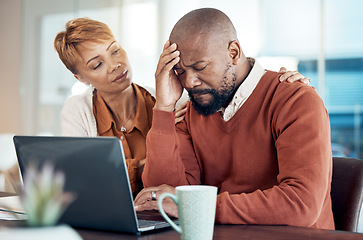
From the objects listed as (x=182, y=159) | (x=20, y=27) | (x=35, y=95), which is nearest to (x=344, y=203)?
(x=182, y=159)

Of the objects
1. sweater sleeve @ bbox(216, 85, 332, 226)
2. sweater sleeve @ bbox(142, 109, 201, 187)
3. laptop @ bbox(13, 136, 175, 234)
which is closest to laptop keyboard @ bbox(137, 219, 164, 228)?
Answer: laptop @ bbox(13, 136, 175, 234)

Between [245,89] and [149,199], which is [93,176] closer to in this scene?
[149,199]

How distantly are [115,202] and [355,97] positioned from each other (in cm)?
309

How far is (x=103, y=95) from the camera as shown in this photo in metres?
1.91

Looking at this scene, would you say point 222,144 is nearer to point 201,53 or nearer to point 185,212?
point 201,53

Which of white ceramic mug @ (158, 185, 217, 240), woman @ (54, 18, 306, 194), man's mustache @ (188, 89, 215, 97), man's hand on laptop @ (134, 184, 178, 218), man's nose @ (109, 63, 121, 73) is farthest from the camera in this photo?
man's nose @ (109, 63, 121, 73)

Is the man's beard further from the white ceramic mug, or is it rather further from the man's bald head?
the white ceramic mug

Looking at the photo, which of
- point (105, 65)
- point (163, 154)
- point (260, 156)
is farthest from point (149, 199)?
point (105, 65)

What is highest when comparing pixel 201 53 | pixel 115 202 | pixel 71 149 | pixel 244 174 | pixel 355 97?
pixel 201 53

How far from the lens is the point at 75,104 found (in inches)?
74.5

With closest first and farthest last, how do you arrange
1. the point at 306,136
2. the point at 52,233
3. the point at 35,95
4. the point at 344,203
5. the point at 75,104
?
the point at 52,233, the point at 306,136, the point at 344,203, the point at 75,104, the point at 35,95

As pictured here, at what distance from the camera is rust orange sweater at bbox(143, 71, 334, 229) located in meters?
1.04

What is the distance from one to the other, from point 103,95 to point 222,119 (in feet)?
2.20

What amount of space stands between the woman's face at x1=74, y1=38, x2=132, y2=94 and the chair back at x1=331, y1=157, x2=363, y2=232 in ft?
3.19
